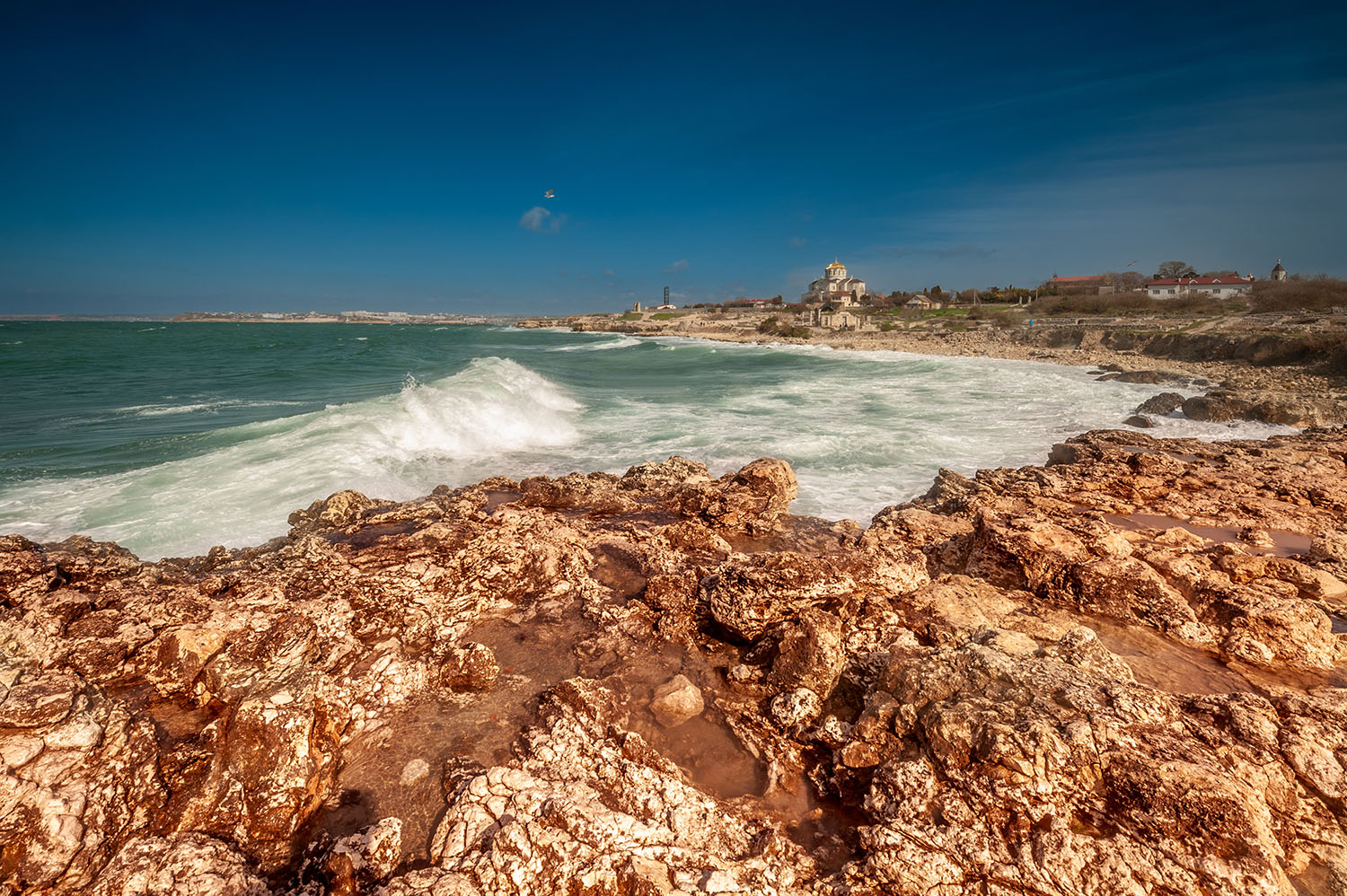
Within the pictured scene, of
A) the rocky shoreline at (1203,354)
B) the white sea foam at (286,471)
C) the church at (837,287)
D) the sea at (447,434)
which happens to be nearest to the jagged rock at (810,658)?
the sea at (447,434)

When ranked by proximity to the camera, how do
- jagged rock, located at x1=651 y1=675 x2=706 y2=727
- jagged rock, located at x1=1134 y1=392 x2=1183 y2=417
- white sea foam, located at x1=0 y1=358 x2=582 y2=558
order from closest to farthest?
1. jagged rock, located at x1=651 y1=675 x2=706 y2=727
2. white sea foam, located at x1=0 y1=358 x2=582 y2=558
3. jagged rock, located at x1=1134 y1=392 x2=1183 y2=417

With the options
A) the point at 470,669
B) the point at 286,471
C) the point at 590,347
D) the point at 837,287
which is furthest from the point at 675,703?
the point at 837,287

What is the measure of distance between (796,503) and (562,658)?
15.9ft

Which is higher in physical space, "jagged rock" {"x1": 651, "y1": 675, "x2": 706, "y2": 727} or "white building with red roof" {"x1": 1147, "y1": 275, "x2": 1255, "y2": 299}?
"white building with red roof" {"x1": 1147, "y1": 275, "x2": 1255, "y2": 299}

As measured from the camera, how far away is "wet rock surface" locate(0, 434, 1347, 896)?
2.24 m

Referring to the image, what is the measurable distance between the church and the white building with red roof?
135ft

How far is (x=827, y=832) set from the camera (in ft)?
8.46

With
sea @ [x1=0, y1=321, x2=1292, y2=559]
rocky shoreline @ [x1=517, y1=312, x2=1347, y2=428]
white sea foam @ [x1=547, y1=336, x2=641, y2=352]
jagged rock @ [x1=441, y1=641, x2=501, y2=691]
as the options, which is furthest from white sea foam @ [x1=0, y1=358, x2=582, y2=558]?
white sea foam @ [x1=547, y1=336, x2=641, y2=352]

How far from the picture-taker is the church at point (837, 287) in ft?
323

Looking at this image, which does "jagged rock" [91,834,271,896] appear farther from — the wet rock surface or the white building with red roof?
the white building with red roof

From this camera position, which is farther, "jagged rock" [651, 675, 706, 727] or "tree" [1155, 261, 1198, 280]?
"tree" [1155, 261, 1198, 280]

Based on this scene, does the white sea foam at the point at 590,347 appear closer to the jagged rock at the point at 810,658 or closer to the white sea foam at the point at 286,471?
the white sea foam at the point at 286,471

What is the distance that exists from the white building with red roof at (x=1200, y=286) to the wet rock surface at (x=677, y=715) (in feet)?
225

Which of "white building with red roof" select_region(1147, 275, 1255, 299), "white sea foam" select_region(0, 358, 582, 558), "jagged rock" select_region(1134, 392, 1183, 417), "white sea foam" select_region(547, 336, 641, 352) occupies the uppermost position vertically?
"white building with red roof" select_region(1147, 275, 1255, 299)
